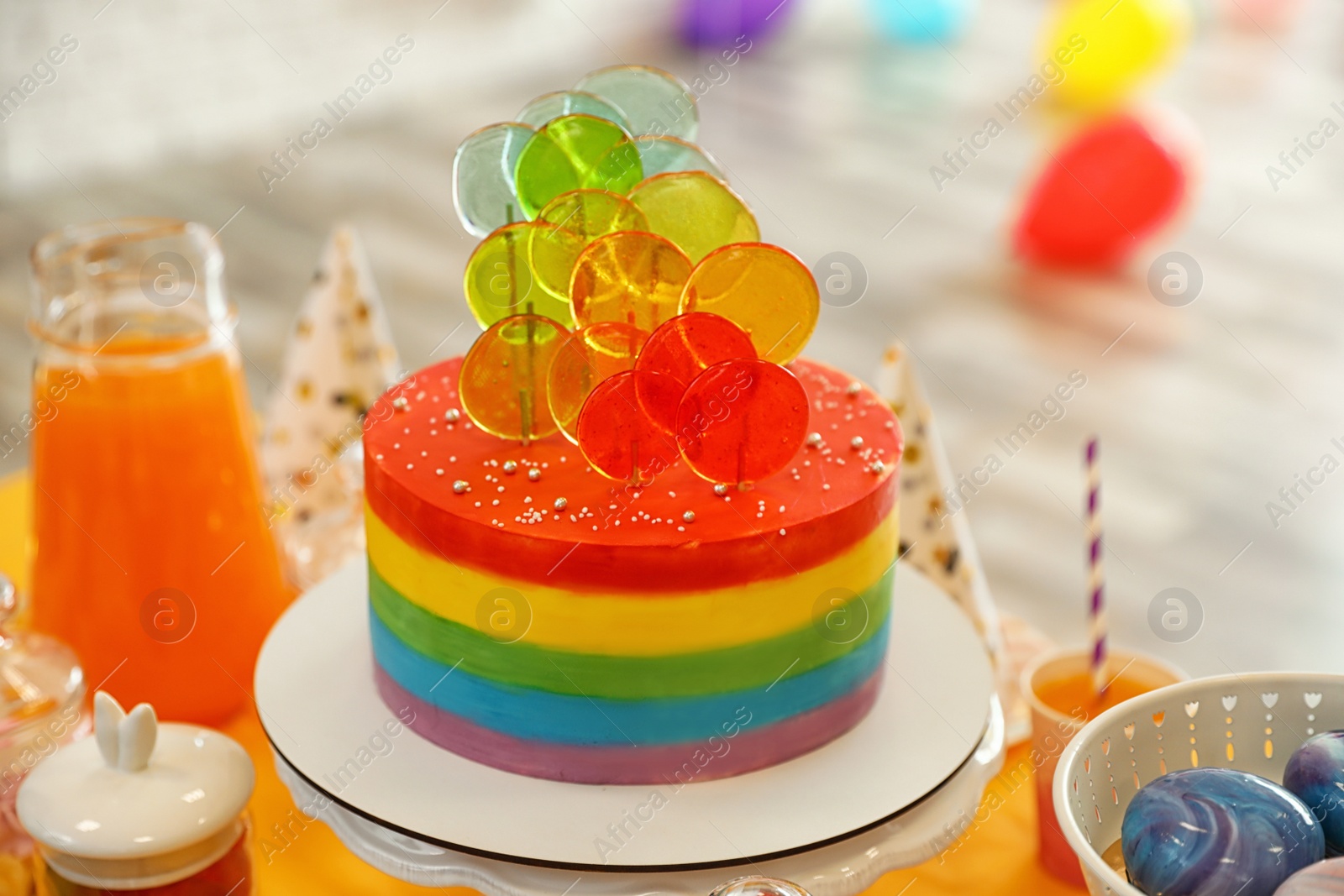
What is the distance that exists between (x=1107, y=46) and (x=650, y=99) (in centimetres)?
396

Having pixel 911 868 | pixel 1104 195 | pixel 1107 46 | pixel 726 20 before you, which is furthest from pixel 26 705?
pixel 726 20

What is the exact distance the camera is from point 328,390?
1526mm

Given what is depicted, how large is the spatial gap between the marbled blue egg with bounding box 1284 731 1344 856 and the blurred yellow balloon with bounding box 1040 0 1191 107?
13.5 ft

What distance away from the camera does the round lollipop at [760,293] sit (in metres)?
0.92

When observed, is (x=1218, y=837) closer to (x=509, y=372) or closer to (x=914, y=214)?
(x=509, y=372)

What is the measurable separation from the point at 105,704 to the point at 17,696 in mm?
183

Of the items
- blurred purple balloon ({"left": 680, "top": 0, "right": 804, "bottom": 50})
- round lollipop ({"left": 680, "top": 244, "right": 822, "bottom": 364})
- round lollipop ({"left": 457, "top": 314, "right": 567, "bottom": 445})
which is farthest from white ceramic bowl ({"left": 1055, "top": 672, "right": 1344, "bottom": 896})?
blurred purple balloon ({"left": 680, "top": 0, "right": 804, "bottom": 50})

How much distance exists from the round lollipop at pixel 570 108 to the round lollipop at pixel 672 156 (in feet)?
0.09

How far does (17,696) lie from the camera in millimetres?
1084

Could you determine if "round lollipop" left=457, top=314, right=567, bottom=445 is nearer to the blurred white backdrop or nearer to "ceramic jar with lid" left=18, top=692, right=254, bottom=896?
"ceramic jar with lid" left=18, top=692, right=254, bottom=896

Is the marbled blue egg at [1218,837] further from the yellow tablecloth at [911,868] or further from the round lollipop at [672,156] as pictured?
the round lollipop at [672,156]

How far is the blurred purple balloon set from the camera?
16.4 feet

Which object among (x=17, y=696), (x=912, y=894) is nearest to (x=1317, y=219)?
(x=912, y=894)

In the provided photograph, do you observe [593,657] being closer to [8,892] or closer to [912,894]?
[912,894]
